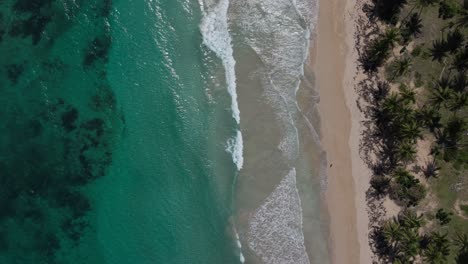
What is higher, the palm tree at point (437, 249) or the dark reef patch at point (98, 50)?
the dark reef patch at point (98, 50)

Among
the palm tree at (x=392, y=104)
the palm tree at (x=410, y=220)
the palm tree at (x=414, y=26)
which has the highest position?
the palm tree at (x=414, y=26)

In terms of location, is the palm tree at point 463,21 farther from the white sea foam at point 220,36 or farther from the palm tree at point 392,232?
the white sea foam at point 220,36

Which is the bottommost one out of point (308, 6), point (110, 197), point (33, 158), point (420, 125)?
point (110, 197)

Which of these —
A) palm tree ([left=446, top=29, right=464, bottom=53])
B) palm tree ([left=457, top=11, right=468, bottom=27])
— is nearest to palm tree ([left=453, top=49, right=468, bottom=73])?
palm tree ([left=446, top=29, right=464, bottom=53])

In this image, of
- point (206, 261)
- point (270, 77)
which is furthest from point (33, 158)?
point (270, 77)

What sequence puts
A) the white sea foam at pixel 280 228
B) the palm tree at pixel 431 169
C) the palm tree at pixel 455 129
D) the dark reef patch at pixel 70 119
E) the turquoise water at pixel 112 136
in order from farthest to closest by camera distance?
the dark reef patch at pixel 70 119, the turquoise water at pixel 112 136, the white sea foam at pixel 280 228, the palm tree at pixel 431 169, the palm tree at pixel 455 129

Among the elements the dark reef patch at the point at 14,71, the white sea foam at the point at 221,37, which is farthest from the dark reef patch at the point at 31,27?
the white sea foam at the point at 221,37

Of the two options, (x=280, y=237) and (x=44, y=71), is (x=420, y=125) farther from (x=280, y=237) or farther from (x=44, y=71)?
(x=44, y=71)

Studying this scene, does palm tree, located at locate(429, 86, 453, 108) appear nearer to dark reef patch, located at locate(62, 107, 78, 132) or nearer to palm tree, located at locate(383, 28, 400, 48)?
palm tree, located at locate(383, 28, 400, 48)
